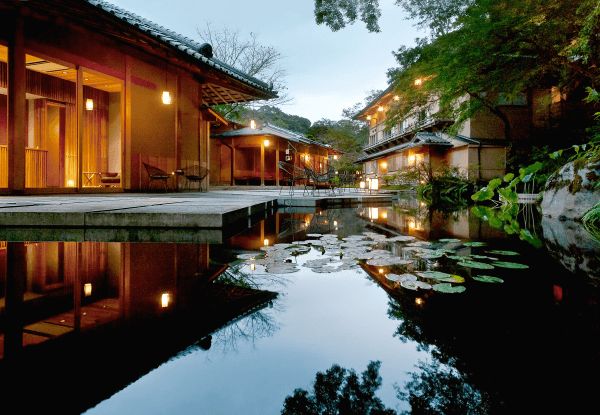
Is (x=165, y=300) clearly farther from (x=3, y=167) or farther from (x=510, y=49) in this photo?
(x=510, y=49)

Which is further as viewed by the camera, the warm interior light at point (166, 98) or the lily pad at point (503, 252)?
the warm interior light at point (166, 98)

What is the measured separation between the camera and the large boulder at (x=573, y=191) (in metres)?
4.56

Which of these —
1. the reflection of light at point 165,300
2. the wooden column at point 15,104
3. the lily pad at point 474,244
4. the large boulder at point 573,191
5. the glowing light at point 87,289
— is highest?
the wooden column at point 15,104

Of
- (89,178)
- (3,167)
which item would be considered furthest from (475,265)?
(89,178)

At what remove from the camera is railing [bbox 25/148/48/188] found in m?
7.70

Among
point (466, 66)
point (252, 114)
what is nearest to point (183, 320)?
point (466, 66)

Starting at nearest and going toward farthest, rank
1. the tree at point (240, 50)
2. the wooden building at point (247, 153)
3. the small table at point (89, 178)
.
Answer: the small table at point (89, 178), the wooden building at point (247, 153), the tree at point (240, 50)

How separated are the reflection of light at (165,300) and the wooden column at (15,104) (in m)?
5.61

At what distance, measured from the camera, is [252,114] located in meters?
28.3

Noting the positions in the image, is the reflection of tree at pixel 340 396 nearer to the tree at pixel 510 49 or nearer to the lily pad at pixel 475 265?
the lily pad at pixel 475 265

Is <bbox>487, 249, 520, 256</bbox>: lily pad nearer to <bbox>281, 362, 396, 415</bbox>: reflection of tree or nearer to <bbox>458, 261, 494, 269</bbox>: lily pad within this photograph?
<bbox>458, 261, 494, 269</bbox>: lily pad

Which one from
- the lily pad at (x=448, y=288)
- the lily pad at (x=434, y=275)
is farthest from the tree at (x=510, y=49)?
the lily pad at (x=448, y=288)

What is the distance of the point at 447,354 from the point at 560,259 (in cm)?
177

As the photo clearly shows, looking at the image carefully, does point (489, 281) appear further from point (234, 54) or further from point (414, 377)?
point (234, 54)
